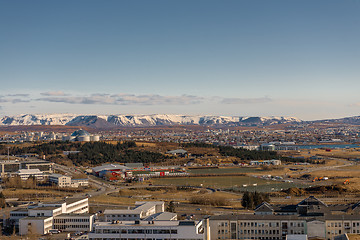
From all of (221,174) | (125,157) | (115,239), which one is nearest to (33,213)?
(115,239)

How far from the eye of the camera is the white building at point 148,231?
21.1 meters

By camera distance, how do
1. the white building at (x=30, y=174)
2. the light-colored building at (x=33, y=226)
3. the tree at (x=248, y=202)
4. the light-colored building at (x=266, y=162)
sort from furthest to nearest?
the light-colored building at (x=266, y=162) < the white building at (x=30, y=174) < the tree at (x=248, y=202) < the light-colored building at (x=33, y=226)

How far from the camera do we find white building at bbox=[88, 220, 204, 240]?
69.4 feet

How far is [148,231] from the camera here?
21.4 m

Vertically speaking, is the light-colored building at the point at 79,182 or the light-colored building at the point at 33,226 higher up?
the light-colored building at the point at 33,226

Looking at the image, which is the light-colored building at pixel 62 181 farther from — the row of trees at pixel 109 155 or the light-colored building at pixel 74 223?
the light-colored building at pixel 74 223

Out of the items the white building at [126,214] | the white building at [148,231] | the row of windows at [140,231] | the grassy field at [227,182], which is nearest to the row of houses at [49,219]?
the white building at [126,214]

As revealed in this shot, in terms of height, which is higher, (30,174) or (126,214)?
(126,214)

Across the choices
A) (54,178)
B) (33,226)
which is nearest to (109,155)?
(54,178)

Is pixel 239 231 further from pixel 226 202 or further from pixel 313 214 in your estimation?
pixel 226 202

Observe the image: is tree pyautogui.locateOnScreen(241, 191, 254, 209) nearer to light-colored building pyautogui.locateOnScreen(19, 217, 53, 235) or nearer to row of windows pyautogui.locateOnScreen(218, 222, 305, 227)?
row of windows pyautogui.locateOnScreen(218, 222, 305, 227)

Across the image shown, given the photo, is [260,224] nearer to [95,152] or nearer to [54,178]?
[54,178]

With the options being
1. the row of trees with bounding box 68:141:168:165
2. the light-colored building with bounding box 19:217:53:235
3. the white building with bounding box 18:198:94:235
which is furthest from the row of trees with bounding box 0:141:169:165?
the light-colored building with bounding box 19:217:53:235

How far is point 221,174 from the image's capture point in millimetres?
59125
